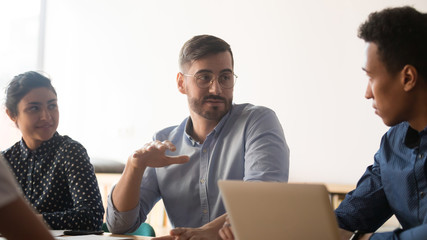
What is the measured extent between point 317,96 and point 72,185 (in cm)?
214

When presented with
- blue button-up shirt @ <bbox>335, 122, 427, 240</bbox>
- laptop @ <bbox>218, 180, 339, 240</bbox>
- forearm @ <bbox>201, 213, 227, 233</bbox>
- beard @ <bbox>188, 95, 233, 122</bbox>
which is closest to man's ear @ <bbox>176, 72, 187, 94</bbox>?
beard @ <bbox>188, 95, 233, 122</bbox>

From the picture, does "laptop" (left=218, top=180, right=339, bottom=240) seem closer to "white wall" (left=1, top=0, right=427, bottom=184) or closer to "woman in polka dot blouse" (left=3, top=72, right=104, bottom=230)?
"woman in polka dot blouse" (left=3, top=72, right=104, bottom=230)

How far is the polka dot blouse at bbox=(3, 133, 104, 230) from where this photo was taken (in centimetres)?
194

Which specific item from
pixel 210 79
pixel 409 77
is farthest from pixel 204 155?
pixel 409 77

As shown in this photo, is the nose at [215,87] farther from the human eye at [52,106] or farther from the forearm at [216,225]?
the human eye at [52,106]

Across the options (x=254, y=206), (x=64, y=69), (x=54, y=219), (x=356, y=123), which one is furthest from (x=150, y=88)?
(x=254, y=206)

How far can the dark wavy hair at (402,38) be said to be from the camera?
124 cm

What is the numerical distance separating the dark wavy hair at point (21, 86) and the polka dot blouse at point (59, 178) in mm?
185

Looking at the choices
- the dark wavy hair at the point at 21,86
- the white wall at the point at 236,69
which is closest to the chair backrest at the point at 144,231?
the dark wavy hair at the point at 21,86

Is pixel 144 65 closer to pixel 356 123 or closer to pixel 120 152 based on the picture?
pixel 120 152

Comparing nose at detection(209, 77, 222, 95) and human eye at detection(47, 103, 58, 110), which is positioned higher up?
nose at detection(209, 77, 222, 95)

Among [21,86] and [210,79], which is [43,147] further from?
[210,79]

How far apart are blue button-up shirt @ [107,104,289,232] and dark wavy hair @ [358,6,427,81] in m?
0.62

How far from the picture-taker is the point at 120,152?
174 inches
